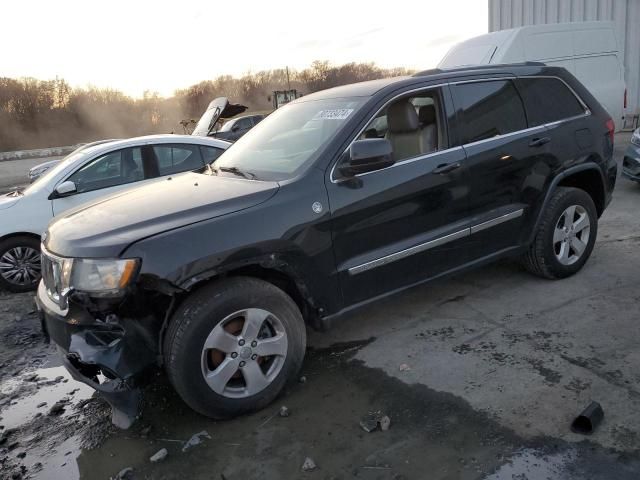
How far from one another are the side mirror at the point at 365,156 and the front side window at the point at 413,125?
441mm

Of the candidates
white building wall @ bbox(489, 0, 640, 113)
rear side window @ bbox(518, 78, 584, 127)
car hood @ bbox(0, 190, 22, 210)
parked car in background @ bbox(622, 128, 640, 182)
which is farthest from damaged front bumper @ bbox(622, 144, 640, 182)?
car hood @ bbox(0, 190, 22, 210)

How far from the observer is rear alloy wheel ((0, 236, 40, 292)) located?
5685mm

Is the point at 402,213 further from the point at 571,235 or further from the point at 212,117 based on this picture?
the point at 212,117

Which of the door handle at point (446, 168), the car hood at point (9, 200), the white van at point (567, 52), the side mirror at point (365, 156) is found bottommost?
the car hood at point (9, 200)

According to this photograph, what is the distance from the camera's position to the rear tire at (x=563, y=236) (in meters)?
4.36

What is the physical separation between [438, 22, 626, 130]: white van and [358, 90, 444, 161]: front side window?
6.56 m

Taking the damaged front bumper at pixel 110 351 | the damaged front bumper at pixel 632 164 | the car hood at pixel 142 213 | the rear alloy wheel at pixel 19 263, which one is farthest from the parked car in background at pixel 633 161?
the rear alloy wheel at pixel 19 263

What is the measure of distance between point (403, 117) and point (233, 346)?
205 centimetres

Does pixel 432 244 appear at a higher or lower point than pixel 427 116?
lower

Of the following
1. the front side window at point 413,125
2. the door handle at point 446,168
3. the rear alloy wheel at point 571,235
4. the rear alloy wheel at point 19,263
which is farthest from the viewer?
the rear alloy wheel at point 19,263

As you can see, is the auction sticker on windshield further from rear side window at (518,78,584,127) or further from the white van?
the white van

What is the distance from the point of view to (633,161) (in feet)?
24.5

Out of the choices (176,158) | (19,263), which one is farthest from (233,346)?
(176,158)

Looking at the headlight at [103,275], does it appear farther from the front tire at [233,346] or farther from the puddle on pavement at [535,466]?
the puddle on pavement at [535,466]
